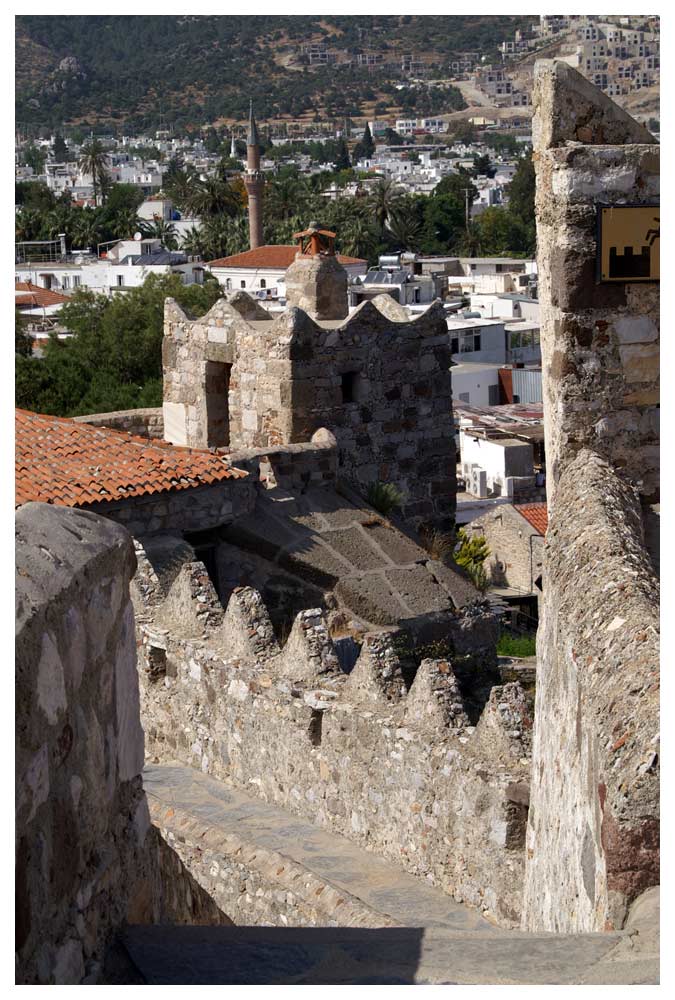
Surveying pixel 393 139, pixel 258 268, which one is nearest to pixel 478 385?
pixel 258 268

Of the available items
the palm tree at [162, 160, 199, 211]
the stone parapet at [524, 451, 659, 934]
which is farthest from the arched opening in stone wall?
the palm tree at [162, 160, 199, 211]

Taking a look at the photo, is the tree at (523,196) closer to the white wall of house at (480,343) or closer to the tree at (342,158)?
the tree at (342,158)

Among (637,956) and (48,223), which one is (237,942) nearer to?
(637,956)

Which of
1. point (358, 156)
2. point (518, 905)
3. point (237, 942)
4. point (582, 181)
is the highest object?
point (358, 156)

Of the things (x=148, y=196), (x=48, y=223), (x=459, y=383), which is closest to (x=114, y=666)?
(x=459, y=383)

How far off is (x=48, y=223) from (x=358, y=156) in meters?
75.6

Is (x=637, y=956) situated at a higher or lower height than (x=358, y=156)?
lower

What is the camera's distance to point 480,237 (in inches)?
4045

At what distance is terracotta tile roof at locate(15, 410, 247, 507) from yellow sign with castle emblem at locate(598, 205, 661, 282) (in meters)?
5.07

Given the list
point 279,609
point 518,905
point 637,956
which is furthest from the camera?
point 279,609

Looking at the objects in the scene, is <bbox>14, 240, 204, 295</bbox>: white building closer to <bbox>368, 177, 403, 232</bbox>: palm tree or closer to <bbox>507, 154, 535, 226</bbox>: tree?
A: <bbox>368, 177, 403, 232</bbox>: palm tree

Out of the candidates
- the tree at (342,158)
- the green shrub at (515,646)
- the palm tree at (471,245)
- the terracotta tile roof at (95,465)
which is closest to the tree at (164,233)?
the palm tree at (471,245)

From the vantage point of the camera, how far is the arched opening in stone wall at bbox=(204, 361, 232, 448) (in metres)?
16.9

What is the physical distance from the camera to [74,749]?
354 cm
